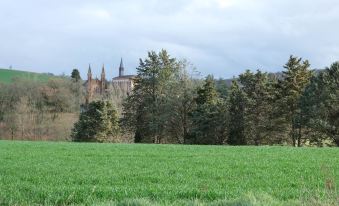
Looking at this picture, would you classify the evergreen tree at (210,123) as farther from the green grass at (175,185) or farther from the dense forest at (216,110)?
the green grass at (175,185)

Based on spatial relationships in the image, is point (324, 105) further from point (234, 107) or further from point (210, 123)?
point (210, 123)

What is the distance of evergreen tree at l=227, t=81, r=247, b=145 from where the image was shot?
60562 millimetres

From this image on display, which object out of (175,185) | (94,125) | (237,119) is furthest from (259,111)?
(175,185)

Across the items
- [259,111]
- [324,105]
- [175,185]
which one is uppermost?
[324,105]

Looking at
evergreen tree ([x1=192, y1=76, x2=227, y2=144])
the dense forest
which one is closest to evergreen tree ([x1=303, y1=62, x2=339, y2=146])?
the dense forest

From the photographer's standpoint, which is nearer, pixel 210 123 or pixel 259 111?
pixel 259 111

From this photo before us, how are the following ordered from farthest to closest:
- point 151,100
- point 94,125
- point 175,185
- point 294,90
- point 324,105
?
point 151,100 → point 94,125 → point 294,90 → point 324,105 → point 175,185

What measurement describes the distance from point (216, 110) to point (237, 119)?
122 inches

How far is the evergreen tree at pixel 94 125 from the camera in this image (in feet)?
231

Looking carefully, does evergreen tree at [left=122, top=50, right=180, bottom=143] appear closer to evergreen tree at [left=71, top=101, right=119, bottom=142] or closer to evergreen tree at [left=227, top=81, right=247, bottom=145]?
evergreen tree at [left=71, top=101, right=119, bottom=142]

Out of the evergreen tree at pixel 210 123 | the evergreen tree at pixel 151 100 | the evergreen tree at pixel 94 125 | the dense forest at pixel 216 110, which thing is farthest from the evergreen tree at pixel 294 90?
the evergreen tree at pixel 94 125

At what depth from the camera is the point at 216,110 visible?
62594 mm

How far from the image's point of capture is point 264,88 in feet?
202

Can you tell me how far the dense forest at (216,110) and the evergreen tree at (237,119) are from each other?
12 cm
